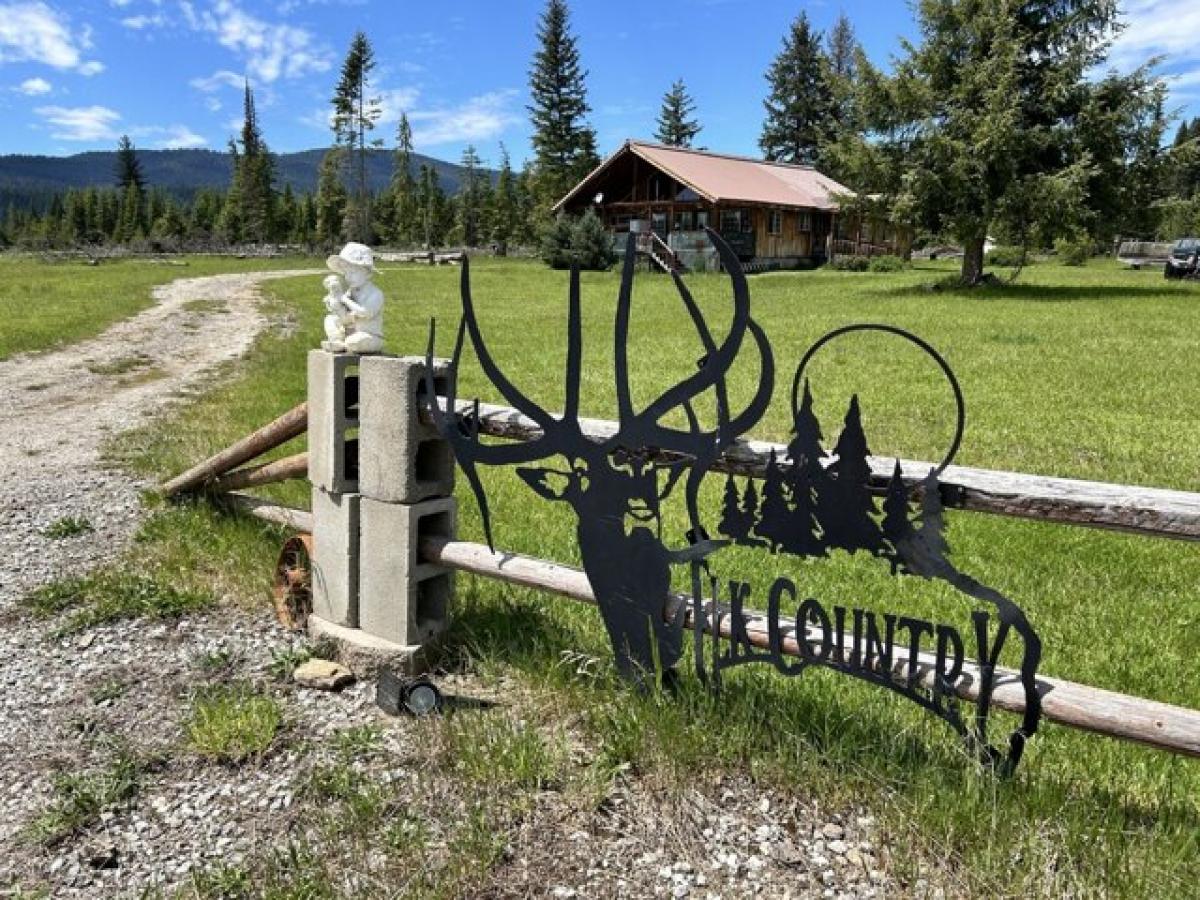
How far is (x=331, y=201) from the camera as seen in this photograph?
7256 centimetres

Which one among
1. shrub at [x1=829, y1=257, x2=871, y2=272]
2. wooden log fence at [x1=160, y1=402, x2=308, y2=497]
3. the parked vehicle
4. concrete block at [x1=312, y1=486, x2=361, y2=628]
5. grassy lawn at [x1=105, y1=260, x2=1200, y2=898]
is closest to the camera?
grassy lawn at [x1=105, y1=260, x2=1200, y2=898]

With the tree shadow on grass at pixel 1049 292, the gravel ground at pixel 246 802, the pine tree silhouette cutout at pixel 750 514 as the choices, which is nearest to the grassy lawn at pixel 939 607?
the gravel ground at pixel 246 802

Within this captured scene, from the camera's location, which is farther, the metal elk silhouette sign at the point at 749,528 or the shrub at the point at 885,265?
the shrub at the point at 885,265

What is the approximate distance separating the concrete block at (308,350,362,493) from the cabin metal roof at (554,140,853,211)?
32.3 m

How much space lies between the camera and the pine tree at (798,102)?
217 feet

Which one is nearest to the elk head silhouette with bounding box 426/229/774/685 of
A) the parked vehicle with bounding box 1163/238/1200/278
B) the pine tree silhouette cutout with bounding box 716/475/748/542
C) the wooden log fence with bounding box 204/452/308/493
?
the pine tree silhouette cutout with bounding box 716/475/748/542

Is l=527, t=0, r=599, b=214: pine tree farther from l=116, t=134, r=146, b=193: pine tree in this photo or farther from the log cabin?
l=116, t=134, r=146, b=193: pine tree

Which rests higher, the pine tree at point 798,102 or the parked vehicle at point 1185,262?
the pine tree at point 798,102

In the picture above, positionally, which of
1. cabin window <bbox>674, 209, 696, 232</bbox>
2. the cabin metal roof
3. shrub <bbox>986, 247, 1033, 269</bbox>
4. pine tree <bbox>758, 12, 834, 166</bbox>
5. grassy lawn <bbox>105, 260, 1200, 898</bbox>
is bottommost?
grassy lawn <bbox>105, 260, 1200, 898</bbox>

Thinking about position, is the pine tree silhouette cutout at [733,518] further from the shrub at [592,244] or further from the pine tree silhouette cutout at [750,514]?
the shrub at [592,244]

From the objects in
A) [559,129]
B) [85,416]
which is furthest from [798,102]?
[85,416]

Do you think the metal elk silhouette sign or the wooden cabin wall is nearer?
the metal elk silhouette sign

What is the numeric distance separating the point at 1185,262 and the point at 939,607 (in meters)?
32.8

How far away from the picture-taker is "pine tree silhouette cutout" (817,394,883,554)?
302 cm
